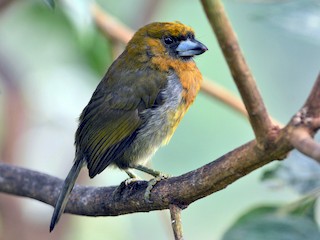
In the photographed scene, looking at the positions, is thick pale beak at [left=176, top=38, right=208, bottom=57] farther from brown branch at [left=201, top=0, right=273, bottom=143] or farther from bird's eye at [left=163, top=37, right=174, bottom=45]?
brown branch at [left=201, top=0, right=273, bottom=143]

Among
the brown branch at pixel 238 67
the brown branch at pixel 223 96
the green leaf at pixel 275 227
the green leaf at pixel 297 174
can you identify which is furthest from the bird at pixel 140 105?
the brown branch at pixel 238 67

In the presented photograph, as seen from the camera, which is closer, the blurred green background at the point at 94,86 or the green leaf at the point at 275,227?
the green leaf at the point at 275,227

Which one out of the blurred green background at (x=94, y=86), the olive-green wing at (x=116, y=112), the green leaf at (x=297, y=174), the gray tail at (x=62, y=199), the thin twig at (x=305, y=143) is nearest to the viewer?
the thin twig at (x=305, y=143)

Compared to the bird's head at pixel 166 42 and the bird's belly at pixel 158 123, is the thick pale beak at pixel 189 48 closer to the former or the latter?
the bird's head at pixel 166 42

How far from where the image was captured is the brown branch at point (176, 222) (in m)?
2.05

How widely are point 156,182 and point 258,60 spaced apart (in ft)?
10.1

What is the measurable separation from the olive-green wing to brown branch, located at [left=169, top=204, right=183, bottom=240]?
782 mm

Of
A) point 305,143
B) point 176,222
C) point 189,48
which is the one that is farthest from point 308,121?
point 189,48

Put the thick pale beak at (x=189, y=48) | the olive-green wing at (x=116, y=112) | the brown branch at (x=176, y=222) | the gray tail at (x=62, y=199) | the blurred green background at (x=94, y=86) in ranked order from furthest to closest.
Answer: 1. the blurred green background at (x=94, y=86)
2. the thick pale beak at (x=189, y=48)
3. the olive-green wing at (x=116, y=112)
4. the gray tail at (x=62, y=199)
5. the brown branch at (x=176, y=222)

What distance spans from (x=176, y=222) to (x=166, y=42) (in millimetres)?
1308

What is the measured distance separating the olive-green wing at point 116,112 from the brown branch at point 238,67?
1260 mm

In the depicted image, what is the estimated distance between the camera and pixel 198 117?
4.89 meters

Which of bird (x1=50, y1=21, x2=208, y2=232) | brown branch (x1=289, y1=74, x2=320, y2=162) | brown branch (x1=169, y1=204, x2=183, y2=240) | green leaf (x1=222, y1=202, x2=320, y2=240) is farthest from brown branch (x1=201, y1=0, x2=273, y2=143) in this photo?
bird (x1=50, y1=21, x2=208, y2=232)

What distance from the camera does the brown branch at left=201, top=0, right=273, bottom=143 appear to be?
5.39ft
